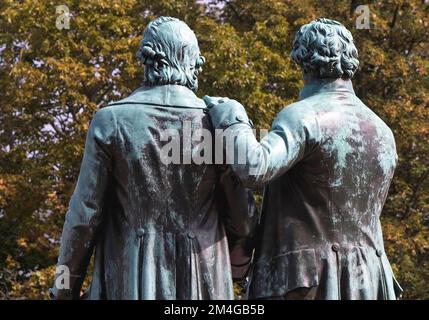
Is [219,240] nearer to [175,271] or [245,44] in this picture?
[175,271]

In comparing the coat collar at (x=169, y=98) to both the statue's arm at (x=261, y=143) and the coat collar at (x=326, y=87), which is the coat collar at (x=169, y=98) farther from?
the coat collar at (x=326, y=87)

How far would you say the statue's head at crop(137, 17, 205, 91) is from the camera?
10.7m

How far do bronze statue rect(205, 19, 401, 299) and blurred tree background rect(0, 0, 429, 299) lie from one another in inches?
590

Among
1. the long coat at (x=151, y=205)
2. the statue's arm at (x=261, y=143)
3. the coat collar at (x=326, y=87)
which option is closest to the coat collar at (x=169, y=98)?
the long coat at (x=151, y=205)

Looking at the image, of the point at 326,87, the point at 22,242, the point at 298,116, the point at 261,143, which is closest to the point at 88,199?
the point at 261,143

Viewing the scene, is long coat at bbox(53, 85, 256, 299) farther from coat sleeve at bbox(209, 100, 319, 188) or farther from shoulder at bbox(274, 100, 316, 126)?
shoulder at bbox(274, 100, 316, 126)

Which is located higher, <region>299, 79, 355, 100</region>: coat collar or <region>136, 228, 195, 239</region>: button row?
<region>299, 79, 355, 100</region>: coat collar

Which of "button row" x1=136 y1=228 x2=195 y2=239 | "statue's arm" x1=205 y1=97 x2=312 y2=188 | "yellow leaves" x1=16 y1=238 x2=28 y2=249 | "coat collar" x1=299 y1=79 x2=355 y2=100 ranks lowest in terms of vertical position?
"button row" x1=136 y1=228 x2=195 y2=239

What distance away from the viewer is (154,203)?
10531mm

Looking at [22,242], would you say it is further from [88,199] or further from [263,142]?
[263,142]

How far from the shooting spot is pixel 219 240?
10.7m

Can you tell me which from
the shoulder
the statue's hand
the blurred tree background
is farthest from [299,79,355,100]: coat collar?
the blurred tree background

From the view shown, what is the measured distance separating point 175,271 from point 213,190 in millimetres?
585

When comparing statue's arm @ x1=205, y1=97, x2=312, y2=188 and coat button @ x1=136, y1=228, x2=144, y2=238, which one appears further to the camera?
coat button @ x1=136, y1=228, x2=144, y2=238
